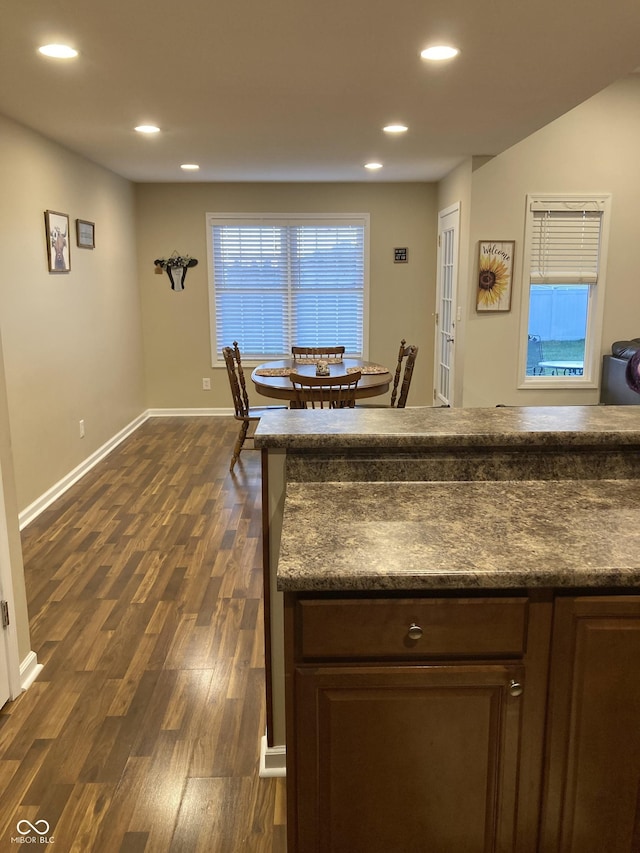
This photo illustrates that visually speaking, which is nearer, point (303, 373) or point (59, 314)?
point (59, 314)

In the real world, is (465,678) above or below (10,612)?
above

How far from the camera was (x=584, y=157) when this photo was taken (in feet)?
17.9

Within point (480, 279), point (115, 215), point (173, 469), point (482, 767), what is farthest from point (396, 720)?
point (115, 215)

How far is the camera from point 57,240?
14.9ft

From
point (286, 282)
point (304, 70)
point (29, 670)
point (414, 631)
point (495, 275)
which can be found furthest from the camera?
point (286, 282)

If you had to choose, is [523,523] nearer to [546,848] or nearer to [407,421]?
[407,421]

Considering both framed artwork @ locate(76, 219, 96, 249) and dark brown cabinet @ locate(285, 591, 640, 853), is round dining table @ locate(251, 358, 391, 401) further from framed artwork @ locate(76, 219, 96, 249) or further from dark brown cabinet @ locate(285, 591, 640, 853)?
dark brown cabinet @ locate(285, 591, 640, 853)

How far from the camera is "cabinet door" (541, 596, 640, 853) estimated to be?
1.31m

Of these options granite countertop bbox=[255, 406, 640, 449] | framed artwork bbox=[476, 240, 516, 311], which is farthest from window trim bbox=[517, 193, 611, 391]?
granite countertop bbox=[255, 406, 640, 449]

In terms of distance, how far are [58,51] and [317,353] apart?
11.7ft

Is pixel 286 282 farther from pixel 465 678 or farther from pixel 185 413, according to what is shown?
pixel 465 678

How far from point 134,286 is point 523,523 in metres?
5.92

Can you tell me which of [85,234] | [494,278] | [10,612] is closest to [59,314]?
[85,234]

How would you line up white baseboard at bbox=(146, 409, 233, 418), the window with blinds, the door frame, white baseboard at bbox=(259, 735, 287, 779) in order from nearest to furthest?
white baseboard at bbox=(259, 735, 287, 779) < the door frame < the window with blinds < white baseboard at bbox=(146, 409, 233, 418)
